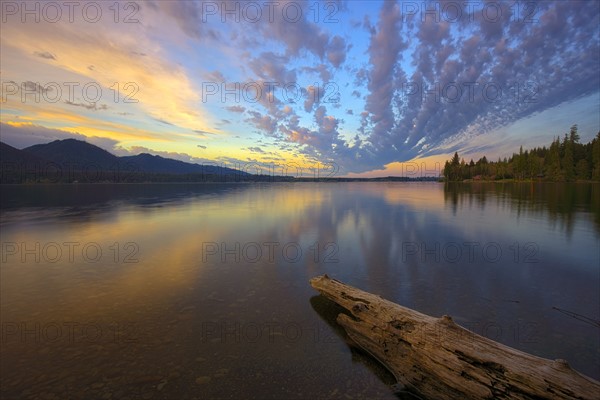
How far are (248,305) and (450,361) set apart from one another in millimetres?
6093

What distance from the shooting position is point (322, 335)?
7414mm

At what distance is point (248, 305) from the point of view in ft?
29.8

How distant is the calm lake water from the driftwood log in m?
0.55

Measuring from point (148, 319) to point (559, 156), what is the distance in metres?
179

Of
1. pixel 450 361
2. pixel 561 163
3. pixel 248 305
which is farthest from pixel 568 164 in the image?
pixel 248 305

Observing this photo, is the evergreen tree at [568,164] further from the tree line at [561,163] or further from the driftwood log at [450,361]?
the driftwood log at [450,361]

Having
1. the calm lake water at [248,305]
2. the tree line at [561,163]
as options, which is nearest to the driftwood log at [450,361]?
the calm lake water at [248,305]

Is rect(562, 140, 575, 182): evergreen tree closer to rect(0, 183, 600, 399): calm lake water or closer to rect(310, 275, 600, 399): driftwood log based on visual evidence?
rect(0, 183, 600, 399): calm lake water

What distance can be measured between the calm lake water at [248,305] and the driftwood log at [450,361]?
1.80 ft

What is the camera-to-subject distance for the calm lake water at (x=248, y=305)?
19.0 ft

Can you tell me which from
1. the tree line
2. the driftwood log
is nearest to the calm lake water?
the driftwood log

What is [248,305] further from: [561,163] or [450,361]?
[561,163]

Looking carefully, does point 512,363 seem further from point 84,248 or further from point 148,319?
point 84,248

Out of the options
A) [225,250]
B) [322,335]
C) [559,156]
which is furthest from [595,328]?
[559,156]
